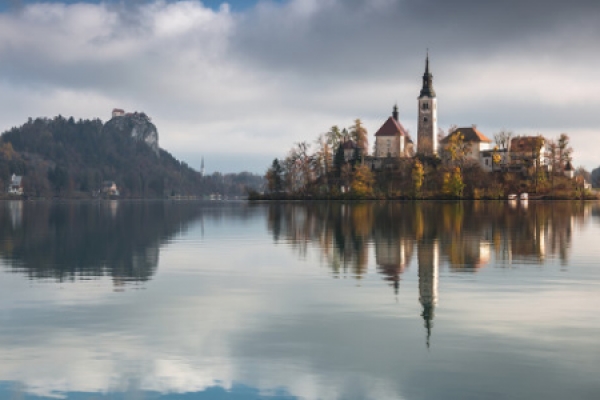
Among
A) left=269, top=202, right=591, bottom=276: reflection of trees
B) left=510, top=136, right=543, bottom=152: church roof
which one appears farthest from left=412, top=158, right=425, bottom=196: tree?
left=269, top=202, right=591, bottom=276: reflection of trees

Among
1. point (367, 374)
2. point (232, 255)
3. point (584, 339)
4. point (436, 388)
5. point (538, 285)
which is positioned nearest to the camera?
point (436, 388)

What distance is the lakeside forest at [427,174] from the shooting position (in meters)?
172

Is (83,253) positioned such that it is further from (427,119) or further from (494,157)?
(427,119)

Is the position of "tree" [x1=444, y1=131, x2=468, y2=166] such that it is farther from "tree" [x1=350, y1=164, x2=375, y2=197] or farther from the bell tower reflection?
the bell tower reflection

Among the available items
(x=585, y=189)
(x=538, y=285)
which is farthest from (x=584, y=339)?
(x=585, y=189)

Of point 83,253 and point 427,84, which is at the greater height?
point 427,84

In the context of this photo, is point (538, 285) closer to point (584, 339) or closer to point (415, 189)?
point (584, 339)

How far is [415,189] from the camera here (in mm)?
172125

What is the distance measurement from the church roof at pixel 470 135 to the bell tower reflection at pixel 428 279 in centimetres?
15243

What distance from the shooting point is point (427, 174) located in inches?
6983

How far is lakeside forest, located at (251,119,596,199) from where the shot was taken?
171625 millimetres

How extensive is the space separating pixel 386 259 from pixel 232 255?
849 centimetres

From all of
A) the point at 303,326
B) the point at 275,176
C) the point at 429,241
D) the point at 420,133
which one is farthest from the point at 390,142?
the point at 303,326

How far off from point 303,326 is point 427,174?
533 ft
